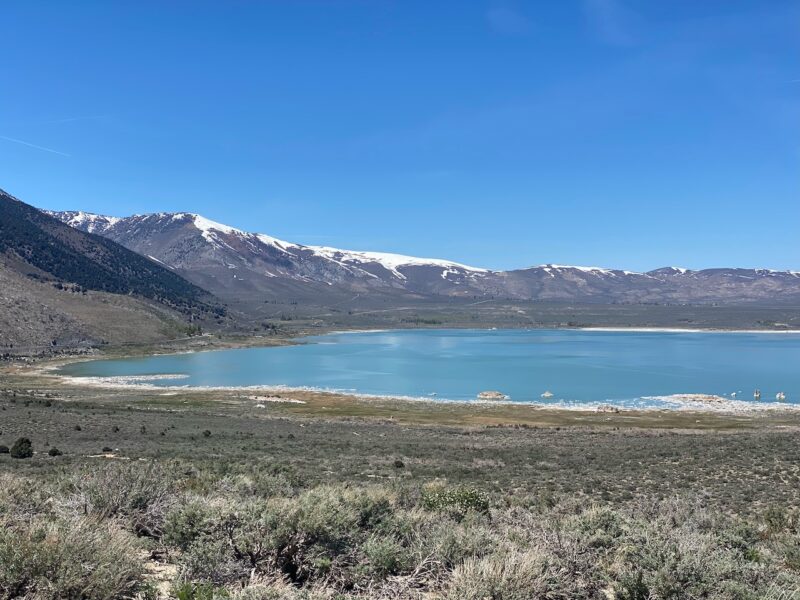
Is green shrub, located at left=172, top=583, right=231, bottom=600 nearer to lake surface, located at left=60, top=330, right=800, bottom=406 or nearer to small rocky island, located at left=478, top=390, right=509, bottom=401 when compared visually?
lake surface, located at left=60, top=330, right=800, bottom=406

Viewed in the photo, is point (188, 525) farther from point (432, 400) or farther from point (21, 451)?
point (432, 400)

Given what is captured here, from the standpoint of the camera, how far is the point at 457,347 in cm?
15150

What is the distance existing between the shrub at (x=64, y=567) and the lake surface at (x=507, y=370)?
6356cm

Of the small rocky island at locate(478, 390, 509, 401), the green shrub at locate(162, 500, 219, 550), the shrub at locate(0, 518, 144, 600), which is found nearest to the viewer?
the shrub at locate(0, 518, 144, 600)

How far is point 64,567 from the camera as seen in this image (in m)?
5.17

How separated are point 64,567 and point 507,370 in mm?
96668

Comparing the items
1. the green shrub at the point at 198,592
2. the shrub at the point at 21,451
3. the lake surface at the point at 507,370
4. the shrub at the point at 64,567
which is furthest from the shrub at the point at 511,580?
the lake surface at the point at 507,370

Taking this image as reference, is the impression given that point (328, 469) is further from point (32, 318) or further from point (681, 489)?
point (32, 318)

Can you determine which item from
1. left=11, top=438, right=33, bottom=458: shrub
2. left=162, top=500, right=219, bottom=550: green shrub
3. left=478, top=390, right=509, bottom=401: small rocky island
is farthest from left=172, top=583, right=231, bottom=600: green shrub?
left=478, top=390, right=509, bottom=401: small rocky island

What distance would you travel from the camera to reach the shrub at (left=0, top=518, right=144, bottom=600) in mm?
5047

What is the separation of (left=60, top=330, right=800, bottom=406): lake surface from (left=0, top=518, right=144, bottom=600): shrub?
63.6 metres

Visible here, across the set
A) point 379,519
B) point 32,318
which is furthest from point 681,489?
point 32,318

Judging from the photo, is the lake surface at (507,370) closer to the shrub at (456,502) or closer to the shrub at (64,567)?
A: the shrub at (456,502)

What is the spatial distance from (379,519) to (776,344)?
173m
